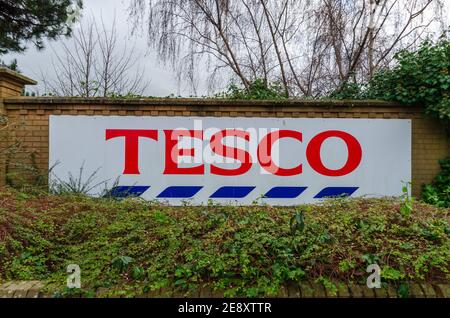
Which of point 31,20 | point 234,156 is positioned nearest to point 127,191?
point 234,156

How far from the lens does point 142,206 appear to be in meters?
4.86

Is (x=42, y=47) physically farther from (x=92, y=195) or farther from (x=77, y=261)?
(x=77, y=261)

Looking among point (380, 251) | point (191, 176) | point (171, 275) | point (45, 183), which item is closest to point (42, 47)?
point (45, 183)

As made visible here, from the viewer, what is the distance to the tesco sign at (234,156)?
19.5ft

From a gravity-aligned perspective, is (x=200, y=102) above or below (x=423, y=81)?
below

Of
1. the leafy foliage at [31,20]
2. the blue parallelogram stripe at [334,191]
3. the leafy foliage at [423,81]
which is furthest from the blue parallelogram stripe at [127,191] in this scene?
the leafy foliage at [31,20]

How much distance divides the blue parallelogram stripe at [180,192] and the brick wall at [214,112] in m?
1.22

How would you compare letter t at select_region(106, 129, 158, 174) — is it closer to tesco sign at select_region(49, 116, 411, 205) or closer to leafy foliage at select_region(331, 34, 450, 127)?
tesco sign at select_region(49, 116, 411, 205)

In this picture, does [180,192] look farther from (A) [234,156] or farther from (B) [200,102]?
(B) [200,102]

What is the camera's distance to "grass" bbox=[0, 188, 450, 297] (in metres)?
2.98

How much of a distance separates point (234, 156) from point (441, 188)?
11.2 feet

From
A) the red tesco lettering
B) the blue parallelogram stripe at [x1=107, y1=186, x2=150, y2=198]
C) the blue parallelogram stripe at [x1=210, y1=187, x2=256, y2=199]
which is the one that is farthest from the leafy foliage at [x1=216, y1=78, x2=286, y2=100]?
the blue parallelogram stripe at [x1=107, y1=186, x2=150, y2=198]

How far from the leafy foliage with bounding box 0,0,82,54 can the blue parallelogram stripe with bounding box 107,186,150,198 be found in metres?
6.20

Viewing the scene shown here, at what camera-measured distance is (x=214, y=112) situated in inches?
240
